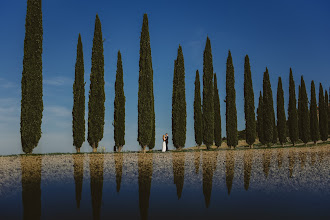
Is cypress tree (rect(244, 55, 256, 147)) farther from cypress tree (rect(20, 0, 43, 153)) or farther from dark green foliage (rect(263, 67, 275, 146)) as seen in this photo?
cypress tree (rect(20, 0, 43, 153))

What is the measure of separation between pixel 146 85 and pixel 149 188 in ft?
67.7

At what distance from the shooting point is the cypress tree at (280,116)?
138 feet

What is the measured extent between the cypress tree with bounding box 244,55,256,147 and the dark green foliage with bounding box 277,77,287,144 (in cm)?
624

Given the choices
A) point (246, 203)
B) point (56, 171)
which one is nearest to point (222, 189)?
point (246, 203)

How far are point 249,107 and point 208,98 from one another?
611 centimetres

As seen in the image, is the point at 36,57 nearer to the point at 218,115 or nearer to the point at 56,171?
the point at 56,171

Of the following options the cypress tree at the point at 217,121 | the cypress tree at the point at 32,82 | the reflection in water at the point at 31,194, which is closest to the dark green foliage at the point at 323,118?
the cypress tree at the point at 217,121

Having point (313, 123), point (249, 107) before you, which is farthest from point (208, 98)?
point (313, 123)

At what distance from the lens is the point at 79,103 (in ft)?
98.6

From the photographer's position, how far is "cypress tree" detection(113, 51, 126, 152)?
105ft

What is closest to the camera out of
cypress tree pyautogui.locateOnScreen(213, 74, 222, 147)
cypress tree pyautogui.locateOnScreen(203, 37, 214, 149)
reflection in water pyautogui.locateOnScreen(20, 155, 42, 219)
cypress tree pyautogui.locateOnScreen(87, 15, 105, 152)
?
reflection in water pyautogui.locateOnScreen(20, 155, 42, 219)

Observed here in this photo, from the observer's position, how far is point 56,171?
50.5 feet

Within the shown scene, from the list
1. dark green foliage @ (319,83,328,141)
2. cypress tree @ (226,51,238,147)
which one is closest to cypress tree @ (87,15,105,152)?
cypress tree @ (226,51,238,147)

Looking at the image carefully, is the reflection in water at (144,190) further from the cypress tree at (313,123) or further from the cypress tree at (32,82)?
the cypress tree at (313,123)
